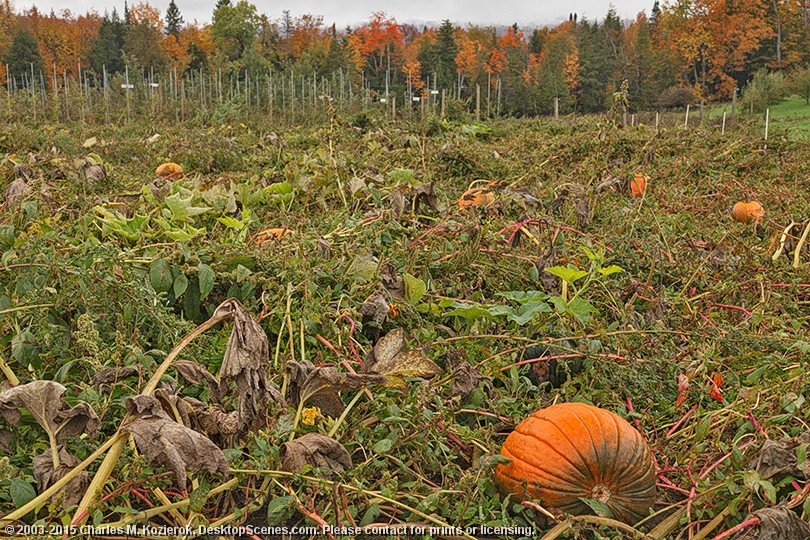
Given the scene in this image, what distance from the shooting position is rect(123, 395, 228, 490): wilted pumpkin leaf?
5.90 ft

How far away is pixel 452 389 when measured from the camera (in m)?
2.62

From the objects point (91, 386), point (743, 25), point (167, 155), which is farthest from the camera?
point (743, 25)

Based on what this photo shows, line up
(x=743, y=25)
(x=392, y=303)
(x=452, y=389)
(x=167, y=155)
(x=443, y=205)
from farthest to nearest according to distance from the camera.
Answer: (x=743, y=25)
(x=167, y=155)
(x=443, y=205)
(x=392, y=303)
(x=452, y=389)

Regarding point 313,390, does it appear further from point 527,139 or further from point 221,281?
point 527,139

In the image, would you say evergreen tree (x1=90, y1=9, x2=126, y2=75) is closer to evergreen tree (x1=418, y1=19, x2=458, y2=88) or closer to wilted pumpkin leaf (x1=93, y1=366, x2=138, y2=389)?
evergreen tree (x1=418, y1=19, x2=458, y2=88)

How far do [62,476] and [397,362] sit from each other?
1.09m

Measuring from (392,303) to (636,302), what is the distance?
1464mm

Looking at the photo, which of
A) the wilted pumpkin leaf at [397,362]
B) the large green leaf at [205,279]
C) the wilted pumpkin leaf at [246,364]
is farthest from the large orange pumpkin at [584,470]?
the large green leaf at [205,279]

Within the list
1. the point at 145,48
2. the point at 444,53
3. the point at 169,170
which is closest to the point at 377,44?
the point at 444,53

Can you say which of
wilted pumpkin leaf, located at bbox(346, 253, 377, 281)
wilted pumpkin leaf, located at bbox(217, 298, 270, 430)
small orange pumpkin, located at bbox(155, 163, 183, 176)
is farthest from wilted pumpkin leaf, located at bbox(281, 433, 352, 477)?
small orange pumpkin, located at bbox(155, 163, 183, 176)

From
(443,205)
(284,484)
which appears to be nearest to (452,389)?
(284,484)

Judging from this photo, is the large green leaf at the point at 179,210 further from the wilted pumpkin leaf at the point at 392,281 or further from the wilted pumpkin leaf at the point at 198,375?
the wilted pumpkin leaf at the point at 198,375

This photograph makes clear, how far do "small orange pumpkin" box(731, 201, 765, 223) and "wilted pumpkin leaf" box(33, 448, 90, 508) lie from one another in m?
5.30

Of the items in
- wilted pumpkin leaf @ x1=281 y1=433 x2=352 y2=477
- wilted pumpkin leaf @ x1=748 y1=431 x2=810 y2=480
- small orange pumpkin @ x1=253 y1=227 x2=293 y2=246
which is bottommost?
wilted pumpkin leaf @ x1=748 y1=431 x2=810 y2=480
